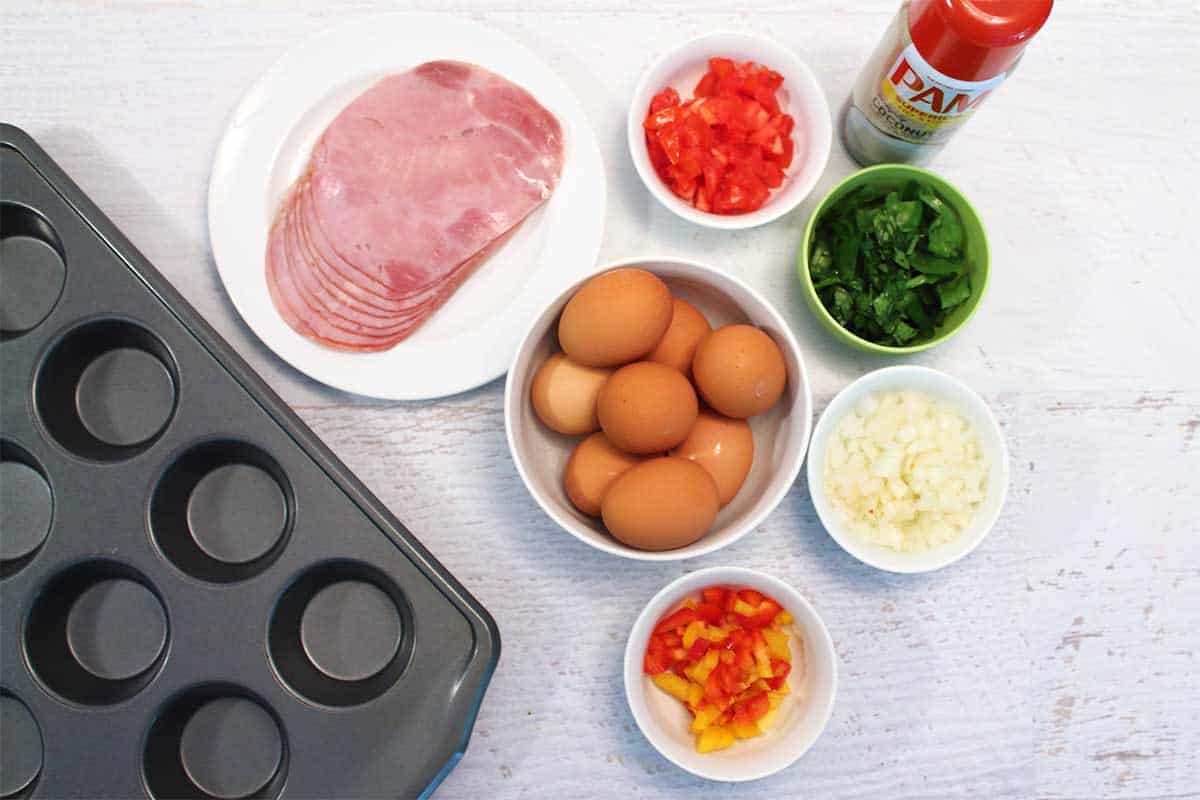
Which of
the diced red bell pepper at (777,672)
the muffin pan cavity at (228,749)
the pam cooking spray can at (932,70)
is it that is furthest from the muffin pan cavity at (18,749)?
the pam cooking spray can at (932,70)

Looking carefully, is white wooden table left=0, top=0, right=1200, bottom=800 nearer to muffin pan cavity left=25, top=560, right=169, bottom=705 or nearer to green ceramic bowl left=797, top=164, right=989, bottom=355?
green ceramic bowl left=797, top=164, right=989, bottom=355

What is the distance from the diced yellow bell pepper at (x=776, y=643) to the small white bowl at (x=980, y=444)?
139 mm

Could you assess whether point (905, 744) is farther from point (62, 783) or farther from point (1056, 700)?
point (62, 783)

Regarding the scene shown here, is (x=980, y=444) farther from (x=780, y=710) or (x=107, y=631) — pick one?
A: (x=107, y=631)

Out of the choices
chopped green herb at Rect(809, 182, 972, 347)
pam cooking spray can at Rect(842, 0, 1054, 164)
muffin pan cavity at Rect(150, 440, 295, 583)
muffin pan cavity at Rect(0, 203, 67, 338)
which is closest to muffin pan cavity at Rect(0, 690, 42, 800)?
muffin pan cavity at Rect(150, 440, 295, 583)

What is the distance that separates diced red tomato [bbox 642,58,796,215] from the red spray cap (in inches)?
9.1

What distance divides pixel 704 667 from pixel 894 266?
57 centimetres

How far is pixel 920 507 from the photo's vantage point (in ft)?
3.81

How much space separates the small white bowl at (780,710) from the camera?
1112 millimetres

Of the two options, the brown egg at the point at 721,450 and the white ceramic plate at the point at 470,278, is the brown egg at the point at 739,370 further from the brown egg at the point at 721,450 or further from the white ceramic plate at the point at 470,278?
the white ceramic plate at the point at 470,278

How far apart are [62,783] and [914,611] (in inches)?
42.6

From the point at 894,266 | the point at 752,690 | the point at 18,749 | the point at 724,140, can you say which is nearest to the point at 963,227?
the point at 894,266

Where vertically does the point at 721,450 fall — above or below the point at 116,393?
below

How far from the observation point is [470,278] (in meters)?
1.25
